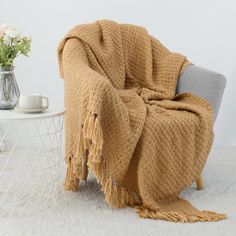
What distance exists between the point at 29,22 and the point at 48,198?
1.48 metres

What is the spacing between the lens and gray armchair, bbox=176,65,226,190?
8.52ft

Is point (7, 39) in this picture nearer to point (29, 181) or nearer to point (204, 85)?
point (29, 181)

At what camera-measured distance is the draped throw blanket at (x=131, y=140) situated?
212 centimetres

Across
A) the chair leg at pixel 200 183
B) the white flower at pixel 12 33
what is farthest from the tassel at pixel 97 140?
the chair leg at pixel 200 183

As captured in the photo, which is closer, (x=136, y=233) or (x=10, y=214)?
(x=136, y=233)

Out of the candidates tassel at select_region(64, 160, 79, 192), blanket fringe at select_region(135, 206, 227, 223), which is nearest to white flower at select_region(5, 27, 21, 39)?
tassel at select_region(64, 160, 79, 192)

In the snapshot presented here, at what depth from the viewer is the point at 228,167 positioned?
2.99 metres

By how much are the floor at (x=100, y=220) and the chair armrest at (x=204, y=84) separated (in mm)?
427

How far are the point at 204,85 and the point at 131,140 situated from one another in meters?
0.63

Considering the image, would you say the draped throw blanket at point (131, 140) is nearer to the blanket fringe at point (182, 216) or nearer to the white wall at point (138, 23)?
the blanket fringe at point (182, 216)

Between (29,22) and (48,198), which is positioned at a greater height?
(29,22)

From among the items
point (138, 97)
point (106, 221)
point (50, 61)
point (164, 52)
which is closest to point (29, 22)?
point (50, 61)

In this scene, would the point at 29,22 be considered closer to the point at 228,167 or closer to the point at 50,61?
the point at 50,61

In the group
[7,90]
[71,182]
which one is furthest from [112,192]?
[7,90]
